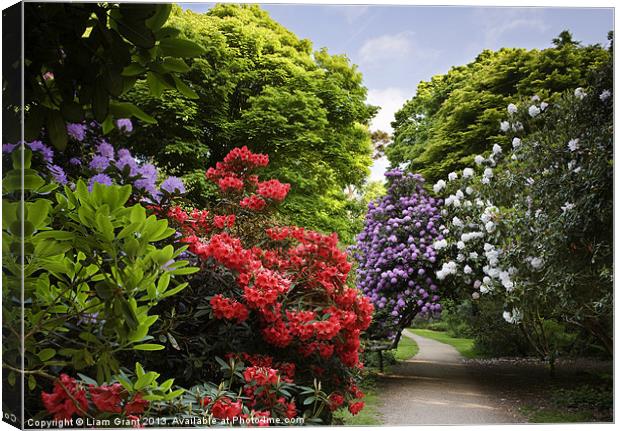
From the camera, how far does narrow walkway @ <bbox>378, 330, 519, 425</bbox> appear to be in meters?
3.48

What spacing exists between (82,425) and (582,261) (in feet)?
9.15

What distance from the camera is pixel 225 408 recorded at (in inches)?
111

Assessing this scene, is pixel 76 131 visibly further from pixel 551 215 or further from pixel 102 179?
pixel 551 215

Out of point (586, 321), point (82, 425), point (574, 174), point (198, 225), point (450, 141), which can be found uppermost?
point (450, 141)

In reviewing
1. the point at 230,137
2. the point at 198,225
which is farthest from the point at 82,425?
the point at 230,137

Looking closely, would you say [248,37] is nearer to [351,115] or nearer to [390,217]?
[351,115]

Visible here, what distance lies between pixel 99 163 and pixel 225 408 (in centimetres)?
127

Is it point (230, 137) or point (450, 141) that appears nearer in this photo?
point (230, 137)

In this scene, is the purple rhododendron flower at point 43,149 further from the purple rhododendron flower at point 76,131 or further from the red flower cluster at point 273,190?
the red flower cluster at point 273,190

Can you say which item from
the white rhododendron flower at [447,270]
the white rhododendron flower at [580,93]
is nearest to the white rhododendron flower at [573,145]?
the white rhododendron flower at [580,93]

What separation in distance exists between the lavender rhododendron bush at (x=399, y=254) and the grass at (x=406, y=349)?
0.07 meters

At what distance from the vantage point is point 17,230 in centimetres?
150

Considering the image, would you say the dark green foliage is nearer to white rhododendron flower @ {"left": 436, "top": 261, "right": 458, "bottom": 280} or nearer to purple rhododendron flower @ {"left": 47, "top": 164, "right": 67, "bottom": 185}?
purple rhododendron flower @ {"left": 47, "top": 164, "right": 67, "bottom": 185}

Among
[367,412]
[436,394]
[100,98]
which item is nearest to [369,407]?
[367,412]
